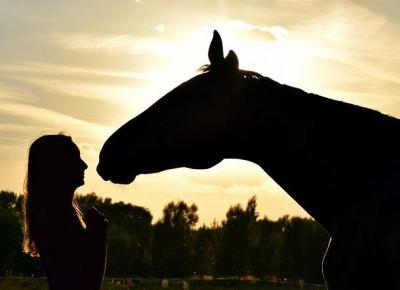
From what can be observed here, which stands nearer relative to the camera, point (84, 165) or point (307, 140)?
point (307, 140)

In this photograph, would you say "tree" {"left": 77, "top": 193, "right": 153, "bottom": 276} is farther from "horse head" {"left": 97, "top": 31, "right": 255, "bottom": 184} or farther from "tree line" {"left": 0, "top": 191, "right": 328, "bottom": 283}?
"horse head" {"left": 97, "top": 31, "right": 255, "bottom": 184}

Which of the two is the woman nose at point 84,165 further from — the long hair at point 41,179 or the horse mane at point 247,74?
the horse mane at point 247,74

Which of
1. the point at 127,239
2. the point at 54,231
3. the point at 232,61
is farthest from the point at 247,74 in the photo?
the point at 127,239

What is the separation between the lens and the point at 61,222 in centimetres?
547

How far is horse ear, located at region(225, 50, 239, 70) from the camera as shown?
196 inches

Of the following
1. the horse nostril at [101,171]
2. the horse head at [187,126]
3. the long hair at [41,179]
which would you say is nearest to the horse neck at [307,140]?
the horse head at [187,126]

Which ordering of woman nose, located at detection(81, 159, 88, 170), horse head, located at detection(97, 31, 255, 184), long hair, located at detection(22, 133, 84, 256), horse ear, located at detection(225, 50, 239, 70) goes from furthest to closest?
woman nose, located at detection(81, 159, 88, 170) < long hair, located at detection(22, 133, 84, 256) < horse ear, located at detection(225, 50, 239, 70) < horse head, located at detection(97, 31, 255, 184)

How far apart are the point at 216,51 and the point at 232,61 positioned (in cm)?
15

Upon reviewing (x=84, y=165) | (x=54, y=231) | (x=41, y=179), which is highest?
(x=84, y=165)

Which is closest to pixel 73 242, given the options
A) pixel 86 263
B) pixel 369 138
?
pixel 86 263

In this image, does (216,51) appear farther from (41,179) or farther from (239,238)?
(239,238)

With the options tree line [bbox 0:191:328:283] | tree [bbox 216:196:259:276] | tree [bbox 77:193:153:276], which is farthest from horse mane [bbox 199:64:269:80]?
tree [bbox 77:193:153:276]

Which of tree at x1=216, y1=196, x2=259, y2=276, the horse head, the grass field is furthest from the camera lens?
tree at x1=216, y1=196, x2=259, y2=276

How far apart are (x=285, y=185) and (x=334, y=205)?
0.45 meters
